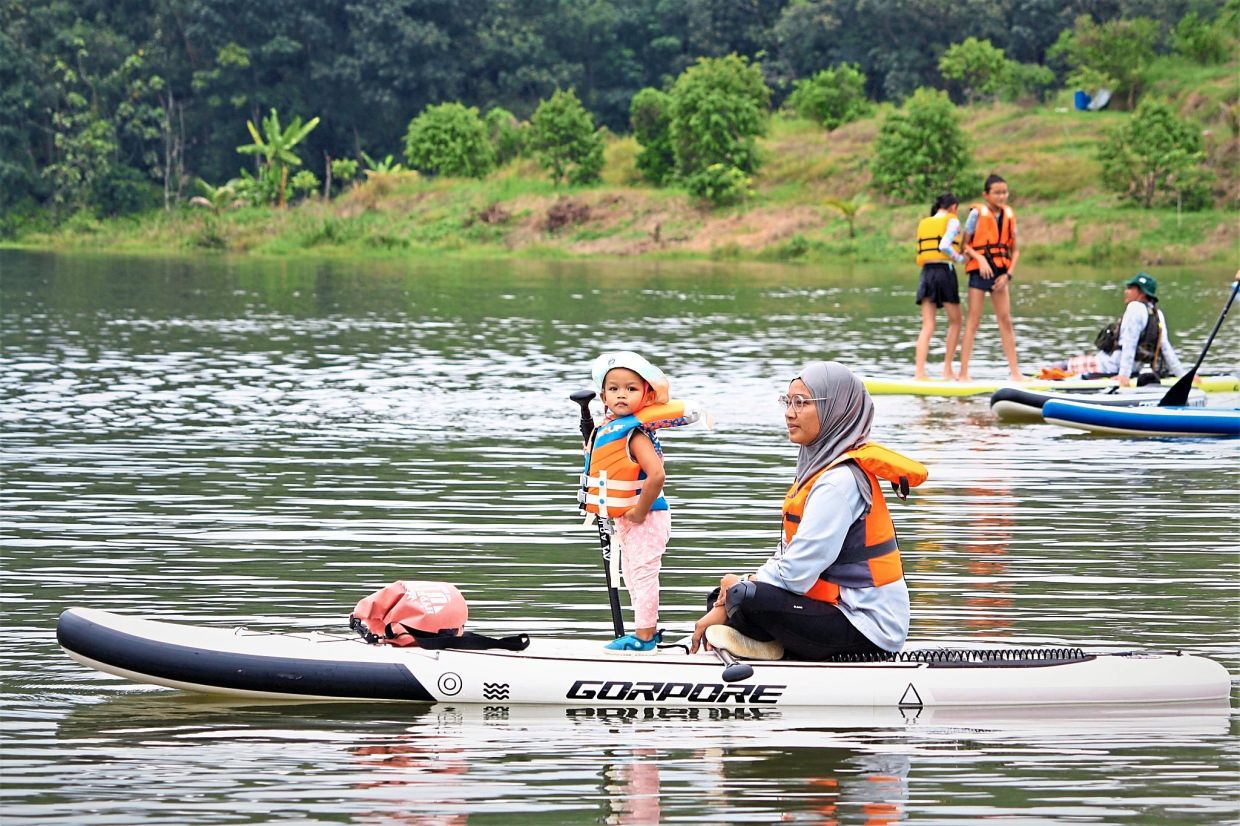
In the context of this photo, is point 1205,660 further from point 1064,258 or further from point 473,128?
point 473,128

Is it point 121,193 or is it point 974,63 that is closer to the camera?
point 974,63

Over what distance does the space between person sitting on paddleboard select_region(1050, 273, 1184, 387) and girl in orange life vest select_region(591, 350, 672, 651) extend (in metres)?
8.42

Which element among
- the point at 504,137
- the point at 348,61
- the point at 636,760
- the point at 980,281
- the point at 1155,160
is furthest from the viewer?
the point at 348,61

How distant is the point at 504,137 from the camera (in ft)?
193

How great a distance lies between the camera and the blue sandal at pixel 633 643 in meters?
6.83

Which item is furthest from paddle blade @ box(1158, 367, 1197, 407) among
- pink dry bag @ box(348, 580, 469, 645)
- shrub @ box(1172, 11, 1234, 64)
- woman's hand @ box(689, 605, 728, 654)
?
shrub @ box(1172, 11, 1234, 64)

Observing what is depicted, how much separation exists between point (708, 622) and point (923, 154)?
40006 millimetres

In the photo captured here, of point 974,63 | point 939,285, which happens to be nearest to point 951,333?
point 939,285

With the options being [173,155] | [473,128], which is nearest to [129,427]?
[473,128]

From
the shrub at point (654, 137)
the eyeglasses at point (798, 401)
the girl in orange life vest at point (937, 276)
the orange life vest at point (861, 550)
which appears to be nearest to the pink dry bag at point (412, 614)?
the orange life vest at point (861, 550)

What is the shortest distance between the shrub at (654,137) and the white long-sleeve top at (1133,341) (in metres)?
37.8

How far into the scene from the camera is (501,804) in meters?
5.52

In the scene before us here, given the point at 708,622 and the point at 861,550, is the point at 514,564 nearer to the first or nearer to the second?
the point at 708,622

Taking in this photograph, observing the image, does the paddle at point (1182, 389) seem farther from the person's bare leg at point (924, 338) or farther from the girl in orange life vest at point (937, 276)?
the person's bare leg at point (924, 338)
